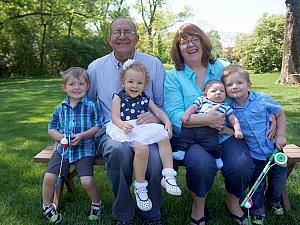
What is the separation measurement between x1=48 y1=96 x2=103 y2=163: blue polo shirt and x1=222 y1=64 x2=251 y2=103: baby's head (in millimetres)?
1227

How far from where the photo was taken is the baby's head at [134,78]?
3.12 meters

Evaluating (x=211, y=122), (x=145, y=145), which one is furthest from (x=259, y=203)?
(x=145, y=145)

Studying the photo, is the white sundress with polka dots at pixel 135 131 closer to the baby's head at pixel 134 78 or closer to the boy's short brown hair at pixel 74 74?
the baby's head at pixel 134 78

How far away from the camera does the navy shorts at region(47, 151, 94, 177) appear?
123 inches

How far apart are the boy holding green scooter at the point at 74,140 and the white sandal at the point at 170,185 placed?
67cm

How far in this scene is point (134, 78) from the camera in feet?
10.2

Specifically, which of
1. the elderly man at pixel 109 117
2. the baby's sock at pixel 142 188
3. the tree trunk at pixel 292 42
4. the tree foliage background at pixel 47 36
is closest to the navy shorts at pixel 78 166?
the elderly man at pixel 109 117

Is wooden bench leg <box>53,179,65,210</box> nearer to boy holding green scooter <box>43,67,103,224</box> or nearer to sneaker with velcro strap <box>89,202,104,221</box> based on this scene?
boy holding green scooter <box>43,67,103,224</box>

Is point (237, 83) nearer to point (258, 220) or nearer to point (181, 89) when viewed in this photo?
point (181, 89)

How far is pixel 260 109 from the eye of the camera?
309 centimetres

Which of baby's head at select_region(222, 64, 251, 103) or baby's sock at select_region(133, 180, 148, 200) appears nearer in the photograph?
baby's sock at select_region(133, 180, 148, 200)

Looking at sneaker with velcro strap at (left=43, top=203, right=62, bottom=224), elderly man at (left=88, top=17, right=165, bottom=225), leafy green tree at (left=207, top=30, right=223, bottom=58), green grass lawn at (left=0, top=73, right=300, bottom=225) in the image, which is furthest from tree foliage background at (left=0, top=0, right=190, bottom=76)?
sneaker with velcro strap at (left=43, top=203, right=62, bottom=224)

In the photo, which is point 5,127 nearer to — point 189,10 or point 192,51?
point 192,51

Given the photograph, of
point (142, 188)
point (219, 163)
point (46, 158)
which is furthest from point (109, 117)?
point (219, 163)
